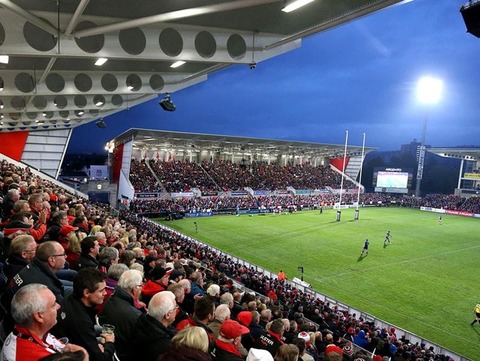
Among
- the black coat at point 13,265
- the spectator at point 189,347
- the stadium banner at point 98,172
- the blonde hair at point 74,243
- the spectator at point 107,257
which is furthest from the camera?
the stadium banner at point 98,172

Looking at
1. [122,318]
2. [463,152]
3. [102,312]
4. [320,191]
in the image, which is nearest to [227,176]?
[320,191]

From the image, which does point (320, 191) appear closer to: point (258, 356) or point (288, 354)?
point (288, 354)

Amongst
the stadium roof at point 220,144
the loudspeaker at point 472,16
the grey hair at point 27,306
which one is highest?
the loudspeaker at point 472,16

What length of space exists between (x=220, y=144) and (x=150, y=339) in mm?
46820

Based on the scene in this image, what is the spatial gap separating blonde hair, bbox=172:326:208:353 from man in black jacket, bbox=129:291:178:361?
452 mm

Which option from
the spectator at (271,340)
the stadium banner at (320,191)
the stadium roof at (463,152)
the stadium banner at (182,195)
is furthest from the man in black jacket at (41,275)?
the stadium roof at (463,152)

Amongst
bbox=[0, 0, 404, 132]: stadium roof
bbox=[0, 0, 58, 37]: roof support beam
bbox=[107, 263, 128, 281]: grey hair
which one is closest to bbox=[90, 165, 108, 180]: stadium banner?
bbox=[0, 0, 404, 132]: stadium roof

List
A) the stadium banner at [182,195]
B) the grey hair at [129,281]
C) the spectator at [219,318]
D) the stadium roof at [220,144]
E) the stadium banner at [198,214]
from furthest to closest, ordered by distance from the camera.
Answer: the stadium banner at [182,195] → the stadium roof at [220,144] → the stadium banner at [198,214] → the spectator at [219,318] → the grey hair at [129,281]

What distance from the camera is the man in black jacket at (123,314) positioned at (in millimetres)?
3078

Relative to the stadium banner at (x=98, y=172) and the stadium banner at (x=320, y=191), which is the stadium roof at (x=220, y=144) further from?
the stadium banner at (x=320, y=191)

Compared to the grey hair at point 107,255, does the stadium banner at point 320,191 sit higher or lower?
lower

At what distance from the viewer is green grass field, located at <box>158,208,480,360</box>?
575 inches

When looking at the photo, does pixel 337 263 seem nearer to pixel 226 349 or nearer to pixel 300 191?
pixel 226 349

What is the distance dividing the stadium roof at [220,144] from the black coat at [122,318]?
1387 inches
